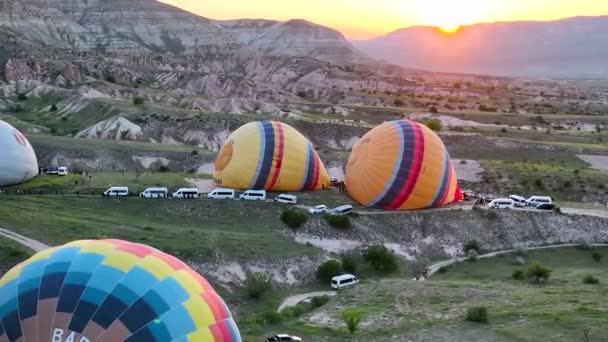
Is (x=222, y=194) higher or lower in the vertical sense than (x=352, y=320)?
lower

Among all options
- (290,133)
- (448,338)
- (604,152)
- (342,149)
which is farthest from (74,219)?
(604,152)

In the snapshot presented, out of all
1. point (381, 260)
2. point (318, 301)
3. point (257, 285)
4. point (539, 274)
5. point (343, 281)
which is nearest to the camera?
point (318, 301)

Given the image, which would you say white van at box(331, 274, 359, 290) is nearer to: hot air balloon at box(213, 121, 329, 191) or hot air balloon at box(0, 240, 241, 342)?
hot air balloon at box(213, 121, 329, 191)

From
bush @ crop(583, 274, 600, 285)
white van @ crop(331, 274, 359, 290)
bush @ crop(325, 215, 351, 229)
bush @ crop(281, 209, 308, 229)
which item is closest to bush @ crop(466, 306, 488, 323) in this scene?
bush @ crop(583, 274, 600, 285)

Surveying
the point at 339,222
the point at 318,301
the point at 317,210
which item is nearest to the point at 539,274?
the point at 318,301

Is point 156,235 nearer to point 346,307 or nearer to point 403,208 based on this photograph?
point 346,307

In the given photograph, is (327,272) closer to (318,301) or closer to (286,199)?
(318,301)

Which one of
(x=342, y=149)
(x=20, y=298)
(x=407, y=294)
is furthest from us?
(x=342, y=149)

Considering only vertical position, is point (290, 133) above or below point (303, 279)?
above
